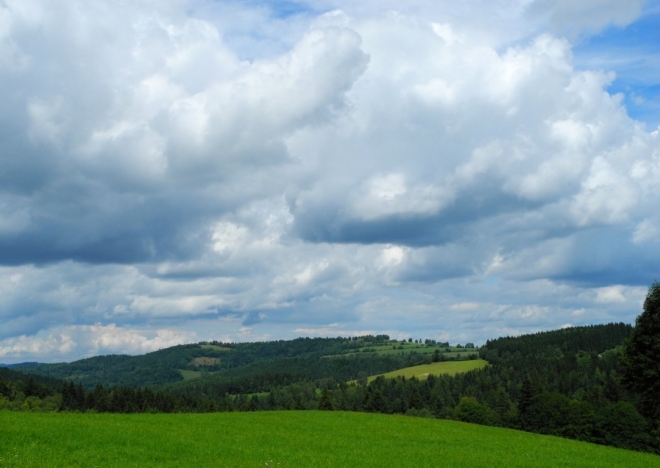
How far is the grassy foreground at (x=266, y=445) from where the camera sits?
23188 mm

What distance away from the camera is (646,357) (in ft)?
169

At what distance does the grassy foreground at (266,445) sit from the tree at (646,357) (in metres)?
15.1

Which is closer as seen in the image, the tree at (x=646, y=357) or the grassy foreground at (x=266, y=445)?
the grassy foreground at (x=266, y=445)

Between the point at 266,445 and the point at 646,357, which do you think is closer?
the point at 266,445

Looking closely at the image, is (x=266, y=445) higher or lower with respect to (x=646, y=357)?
lower

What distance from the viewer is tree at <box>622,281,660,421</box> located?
168ft

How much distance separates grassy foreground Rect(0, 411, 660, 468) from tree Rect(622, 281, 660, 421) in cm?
1508

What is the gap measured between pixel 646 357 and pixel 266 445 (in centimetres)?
3875

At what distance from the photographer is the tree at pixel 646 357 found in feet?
168

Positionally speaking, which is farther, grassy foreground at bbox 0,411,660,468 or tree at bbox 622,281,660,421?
tree at bbox 622,281,660,421

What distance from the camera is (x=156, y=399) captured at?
129 metres

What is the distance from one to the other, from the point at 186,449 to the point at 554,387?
167105 millimetres

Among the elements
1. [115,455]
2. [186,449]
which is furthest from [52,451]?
[186,449]

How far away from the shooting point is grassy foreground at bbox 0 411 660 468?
23.2 metres
